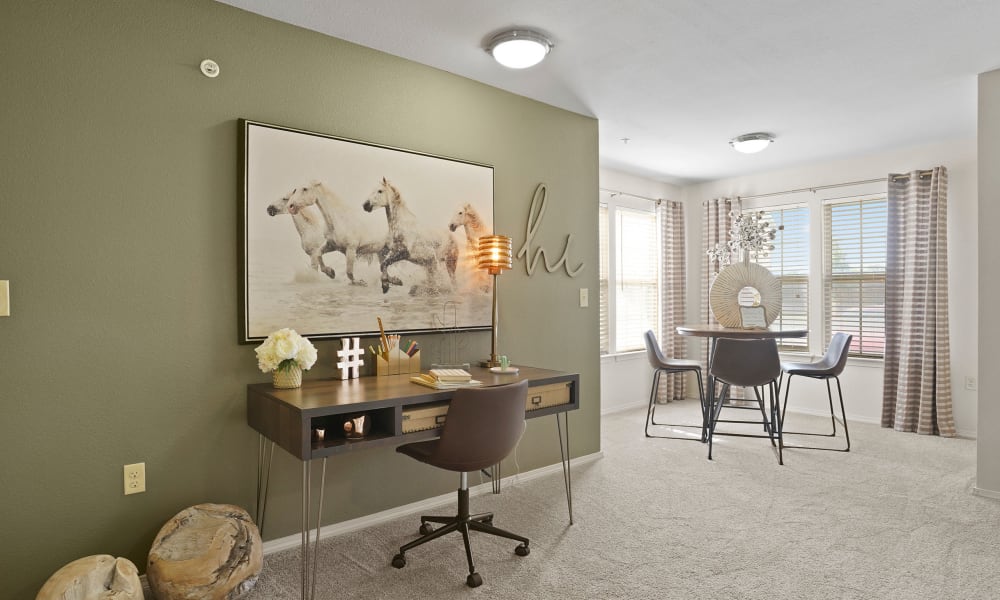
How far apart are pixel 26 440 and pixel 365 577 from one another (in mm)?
1323

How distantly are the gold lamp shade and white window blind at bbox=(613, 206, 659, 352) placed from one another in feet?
9.11

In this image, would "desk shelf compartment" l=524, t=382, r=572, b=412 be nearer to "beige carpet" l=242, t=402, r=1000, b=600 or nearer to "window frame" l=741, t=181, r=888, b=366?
"beige carpet" l=242, t=402, r=1000, b=600

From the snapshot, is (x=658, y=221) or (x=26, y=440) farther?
(x=658, y=221)

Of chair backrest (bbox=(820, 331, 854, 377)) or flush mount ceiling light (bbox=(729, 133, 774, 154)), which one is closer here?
chair backrest (bbox=(820, 331, 854, 377))

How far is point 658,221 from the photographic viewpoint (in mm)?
6109

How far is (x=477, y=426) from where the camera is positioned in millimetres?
2279

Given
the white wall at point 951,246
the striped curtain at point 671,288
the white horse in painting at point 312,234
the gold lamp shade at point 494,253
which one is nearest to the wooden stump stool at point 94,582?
the white horse in painting at point 312,234

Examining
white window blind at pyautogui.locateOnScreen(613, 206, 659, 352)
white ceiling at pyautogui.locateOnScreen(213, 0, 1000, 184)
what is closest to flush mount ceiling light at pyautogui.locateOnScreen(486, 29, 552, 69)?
white ceiling at pyautogui.locateOnScreen(213, 0, 1000, 184)

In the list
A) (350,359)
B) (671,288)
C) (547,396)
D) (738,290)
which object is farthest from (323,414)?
(671,288)

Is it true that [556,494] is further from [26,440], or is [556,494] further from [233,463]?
[26,440]

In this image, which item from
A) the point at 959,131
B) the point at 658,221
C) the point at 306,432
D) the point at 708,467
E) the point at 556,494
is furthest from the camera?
the point at 658,221

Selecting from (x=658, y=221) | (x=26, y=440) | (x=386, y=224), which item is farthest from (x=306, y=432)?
(x=658, y=221)

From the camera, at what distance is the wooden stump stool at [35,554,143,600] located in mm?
1839

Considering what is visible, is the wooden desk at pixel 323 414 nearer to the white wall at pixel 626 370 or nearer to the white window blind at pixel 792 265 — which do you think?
the white wall at pixel 626 370
